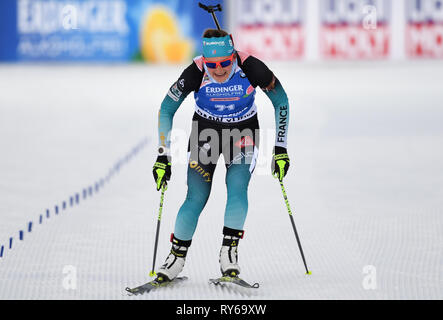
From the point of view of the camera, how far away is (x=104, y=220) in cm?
743

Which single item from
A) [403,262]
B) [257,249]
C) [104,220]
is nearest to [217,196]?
[104,220]

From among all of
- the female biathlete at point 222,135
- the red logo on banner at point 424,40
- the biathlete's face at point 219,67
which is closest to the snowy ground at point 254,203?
the female biathlete at point 222,135

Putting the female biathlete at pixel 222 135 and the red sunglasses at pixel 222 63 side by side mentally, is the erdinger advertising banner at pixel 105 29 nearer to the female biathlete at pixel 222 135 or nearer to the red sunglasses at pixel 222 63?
the female biathlete at pixel 222 135

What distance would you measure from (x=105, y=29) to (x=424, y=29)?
33.2 feet

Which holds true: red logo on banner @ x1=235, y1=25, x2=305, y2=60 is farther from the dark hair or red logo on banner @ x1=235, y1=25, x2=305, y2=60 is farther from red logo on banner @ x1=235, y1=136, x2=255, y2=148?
the dark hair

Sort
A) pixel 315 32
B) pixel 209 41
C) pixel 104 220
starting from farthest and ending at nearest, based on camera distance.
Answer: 1. pixel 315 32
2. pixel 104 220
3. pixel 209 41

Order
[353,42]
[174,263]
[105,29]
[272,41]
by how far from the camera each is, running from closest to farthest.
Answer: [174,263] → [353,42] → [272,41] → [105,29]

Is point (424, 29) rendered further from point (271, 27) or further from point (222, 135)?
point (222, 135)

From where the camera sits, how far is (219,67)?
5.21 m

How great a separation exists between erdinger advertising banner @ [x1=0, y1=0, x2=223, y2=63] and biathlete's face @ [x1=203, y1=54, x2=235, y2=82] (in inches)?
874

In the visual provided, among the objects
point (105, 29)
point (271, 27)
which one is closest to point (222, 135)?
point (271, 27)

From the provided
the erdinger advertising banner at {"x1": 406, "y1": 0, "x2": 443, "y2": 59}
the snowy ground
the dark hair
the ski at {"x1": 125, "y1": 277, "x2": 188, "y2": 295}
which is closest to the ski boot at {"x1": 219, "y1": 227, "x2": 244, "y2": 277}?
the snowy ground

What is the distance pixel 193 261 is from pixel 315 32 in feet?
71.6

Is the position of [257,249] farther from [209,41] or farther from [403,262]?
[209,41]
